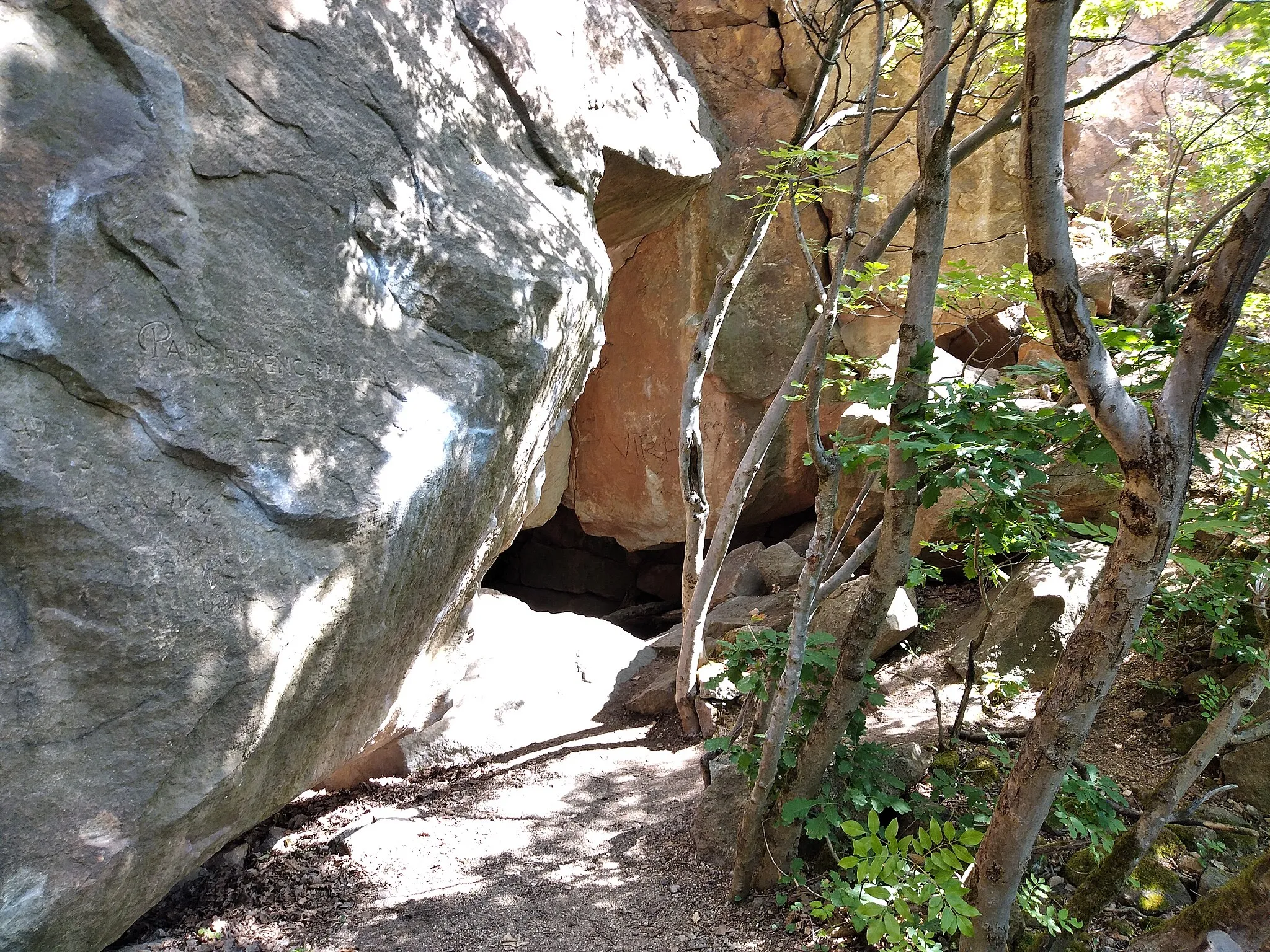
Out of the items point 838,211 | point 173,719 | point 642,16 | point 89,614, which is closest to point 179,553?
point 89,614

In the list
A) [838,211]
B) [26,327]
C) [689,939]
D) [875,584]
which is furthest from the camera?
[838,211]

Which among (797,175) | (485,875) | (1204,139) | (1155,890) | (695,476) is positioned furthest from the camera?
(1204,139)

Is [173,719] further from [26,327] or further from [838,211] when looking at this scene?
[838,211]

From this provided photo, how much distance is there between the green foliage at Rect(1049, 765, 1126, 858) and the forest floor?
120cm

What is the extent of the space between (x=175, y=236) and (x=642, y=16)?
18.6ft

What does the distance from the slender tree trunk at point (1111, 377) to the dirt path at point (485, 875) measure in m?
1.92

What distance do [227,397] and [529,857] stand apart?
2923mm

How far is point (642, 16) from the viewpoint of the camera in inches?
284

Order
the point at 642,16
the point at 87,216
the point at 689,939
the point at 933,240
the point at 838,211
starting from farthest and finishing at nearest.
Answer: the point at 838,211
the point at 642,16
the point at 689,939
the point at 933,240
the point at 87,216

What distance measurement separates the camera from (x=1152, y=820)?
2.94 meters

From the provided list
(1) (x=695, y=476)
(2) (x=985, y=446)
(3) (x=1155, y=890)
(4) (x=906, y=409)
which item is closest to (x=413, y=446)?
(4) (x=906, y=409)

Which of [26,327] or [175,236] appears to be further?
[175,236]

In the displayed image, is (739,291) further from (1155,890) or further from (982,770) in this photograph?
(1155,890)

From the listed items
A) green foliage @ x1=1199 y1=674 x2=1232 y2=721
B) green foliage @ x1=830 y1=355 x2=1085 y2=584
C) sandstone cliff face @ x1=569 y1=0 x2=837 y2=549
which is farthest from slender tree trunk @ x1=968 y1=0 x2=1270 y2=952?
sandstone cliff face @ x1=569 y1=0 x2=837 y2=549
